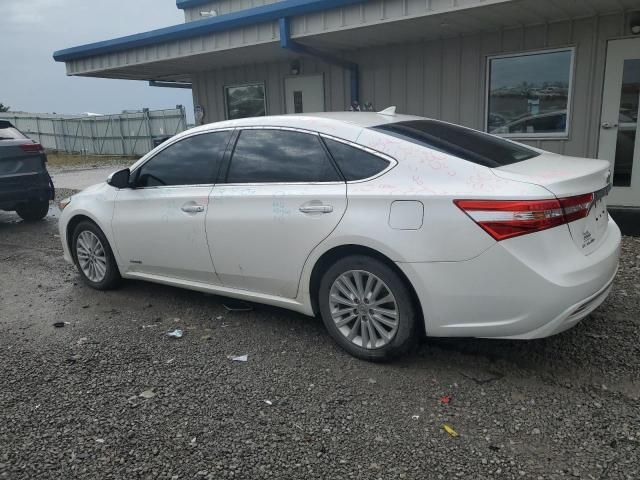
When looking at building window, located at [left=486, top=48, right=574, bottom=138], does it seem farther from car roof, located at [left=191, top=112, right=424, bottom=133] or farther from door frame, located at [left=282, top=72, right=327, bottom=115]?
car roof, located at [left=191, top=112, right=424, bottom=133]

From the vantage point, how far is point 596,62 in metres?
7.18

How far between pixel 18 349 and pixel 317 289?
7.48 ft

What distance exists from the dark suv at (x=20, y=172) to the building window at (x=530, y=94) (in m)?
6.92

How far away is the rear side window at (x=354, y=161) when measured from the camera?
3.48 m

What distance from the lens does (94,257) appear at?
5266mm

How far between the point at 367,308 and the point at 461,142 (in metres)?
1.28

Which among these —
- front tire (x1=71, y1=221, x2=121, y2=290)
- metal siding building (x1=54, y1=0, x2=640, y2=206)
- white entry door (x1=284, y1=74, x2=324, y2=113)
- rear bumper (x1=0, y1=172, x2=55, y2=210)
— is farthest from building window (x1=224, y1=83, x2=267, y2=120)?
front tire (x1=71, y1=221, x2=121, y2=290)

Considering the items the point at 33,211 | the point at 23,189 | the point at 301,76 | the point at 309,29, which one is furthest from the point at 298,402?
the point at 33,211

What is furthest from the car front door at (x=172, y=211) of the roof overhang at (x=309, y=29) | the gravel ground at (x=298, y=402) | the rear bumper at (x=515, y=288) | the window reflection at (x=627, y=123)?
the window reflection at (x=627, y=123)

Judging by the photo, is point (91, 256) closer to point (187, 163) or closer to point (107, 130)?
point (187, 163)

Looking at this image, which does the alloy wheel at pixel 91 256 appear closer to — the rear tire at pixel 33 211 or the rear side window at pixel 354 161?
the rear side window at pixel 354 161

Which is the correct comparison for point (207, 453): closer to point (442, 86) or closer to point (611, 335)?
point (611, 335)

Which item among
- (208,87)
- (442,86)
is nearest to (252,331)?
(442,86)

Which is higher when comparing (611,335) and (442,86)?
(442,86)
